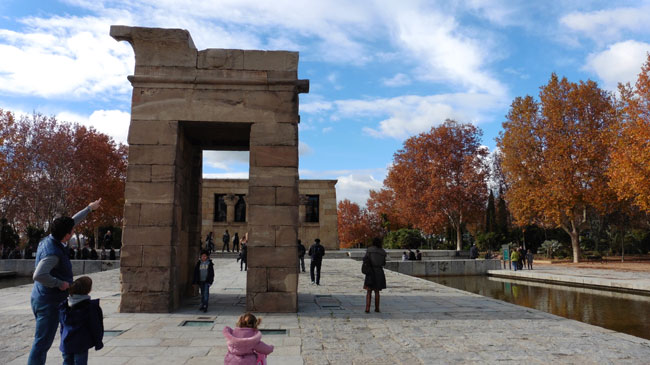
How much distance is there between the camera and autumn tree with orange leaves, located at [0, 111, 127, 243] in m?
29.4

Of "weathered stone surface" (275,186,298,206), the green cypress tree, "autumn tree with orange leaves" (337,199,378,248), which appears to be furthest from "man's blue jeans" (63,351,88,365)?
"autumn tree with orange leaves" (337,199,378,248)

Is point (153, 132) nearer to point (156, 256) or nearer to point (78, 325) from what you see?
point (156, 256)

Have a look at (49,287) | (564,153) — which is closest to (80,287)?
(49,287)

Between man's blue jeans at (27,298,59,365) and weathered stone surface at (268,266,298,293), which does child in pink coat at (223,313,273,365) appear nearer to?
man's blue jeans at (27,298,59,365)

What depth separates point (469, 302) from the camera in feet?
34.3

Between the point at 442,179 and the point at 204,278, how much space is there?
3123 centimetres

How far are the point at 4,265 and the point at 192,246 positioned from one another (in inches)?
769

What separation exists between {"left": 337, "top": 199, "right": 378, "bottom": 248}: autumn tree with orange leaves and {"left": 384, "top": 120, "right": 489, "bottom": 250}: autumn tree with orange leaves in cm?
1408

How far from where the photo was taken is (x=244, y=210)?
113 feet

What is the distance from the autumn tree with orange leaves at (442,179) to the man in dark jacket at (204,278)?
29599 millimetres

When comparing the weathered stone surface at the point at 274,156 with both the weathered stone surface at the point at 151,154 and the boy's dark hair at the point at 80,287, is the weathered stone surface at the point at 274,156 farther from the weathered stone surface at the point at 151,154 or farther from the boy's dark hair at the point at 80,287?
the boy's dark hair at the point at 80,287

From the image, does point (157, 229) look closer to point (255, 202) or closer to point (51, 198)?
point (255, 202)

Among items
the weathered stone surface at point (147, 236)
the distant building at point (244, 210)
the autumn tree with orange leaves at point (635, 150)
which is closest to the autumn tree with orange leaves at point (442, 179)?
the distant building at point (244, 210)

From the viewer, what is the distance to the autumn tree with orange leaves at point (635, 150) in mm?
21531
